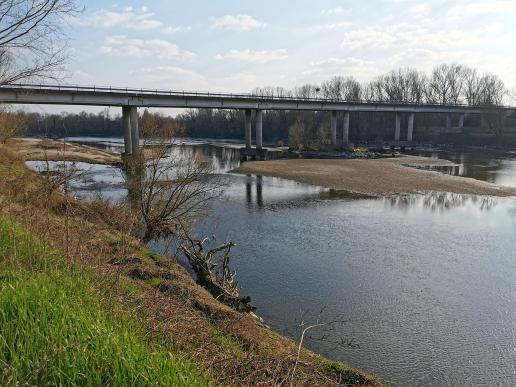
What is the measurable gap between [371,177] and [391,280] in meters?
28.6

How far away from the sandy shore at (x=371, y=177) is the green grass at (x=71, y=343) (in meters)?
31.4

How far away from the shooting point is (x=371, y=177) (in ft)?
139

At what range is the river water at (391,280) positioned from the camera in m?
10.5

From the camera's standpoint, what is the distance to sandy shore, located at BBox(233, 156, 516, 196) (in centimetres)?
3550

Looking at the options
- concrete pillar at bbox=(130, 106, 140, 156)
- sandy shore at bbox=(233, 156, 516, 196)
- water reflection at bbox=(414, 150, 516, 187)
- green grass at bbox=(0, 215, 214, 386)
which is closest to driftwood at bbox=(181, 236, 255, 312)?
green grass at bbox=(0, 215, 214, 386)

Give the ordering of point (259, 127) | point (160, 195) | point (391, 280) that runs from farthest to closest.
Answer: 1. point (259, 127)
2. point (160, 195)
3. point (391, 280)

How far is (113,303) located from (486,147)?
96.0 meters

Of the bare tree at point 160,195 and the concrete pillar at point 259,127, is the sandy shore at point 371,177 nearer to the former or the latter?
the concrete pillar at point 259,127

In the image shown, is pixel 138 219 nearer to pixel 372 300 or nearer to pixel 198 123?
pixel 372 300

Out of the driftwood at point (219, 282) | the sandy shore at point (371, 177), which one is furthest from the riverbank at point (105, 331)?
the sandy shore at point (371, 177)

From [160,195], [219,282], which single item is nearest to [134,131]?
[160,195]

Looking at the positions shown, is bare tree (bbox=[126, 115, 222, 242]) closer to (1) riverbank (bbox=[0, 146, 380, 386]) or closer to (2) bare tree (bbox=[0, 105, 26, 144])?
(1) riverbank (bbox=[0, 146, 380, 386])

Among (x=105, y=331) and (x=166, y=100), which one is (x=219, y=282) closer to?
(x=105, y=331)

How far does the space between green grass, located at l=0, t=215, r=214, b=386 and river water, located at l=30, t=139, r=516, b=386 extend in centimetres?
736
